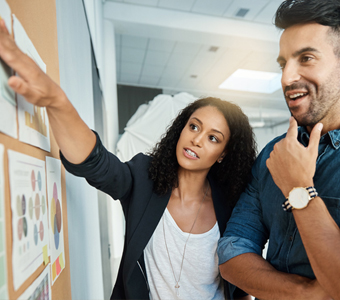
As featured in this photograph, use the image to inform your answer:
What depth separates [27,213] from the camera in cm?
53

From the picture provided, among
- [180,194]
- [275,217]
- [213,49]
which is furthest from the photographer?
[213,49]

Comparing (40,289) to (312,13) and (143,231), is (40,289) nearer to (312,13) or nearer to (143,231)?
(143,231)

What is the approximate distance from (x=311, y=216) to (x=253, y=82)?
746cm

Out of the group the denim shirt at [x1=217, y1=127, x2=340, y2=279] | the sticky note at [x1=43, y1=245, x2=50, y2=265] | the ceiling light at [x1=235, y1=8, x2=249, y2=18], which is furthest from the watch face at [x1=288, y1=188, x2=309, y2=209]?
the ceiling light at [x1=235, y1=8, x2=249, y2=18]

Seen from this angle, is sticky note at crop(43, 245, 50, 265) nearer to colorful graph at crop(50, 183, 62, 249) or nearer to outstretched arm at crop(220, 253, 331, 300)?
colorful graph at crop(50, 183, 62, 249)

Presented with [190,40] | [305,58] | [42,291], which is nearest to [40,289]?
[42,291]

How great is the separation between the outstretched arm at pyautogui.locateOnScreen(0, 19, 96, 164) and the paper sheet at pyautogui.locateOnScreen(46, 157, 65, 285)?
0.20 feet

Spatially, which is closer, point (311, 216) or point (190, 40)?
point (311, 216)

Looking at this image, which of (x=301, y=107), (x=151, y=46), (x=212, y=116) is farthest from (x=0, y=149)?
(x=151, y=46)

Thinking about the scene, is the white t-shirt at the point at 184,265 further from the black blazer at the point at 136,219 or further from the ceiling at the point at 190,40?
the ceiling at the point at 190,40

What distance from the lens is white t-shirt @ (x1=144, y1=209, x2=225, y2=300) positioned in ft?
4.13

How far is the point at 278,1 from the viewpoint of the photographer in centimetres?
443

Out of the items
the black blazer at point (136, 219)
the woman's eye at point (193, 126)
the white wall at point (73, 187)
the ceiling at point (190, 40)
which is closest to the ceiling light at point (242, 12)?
the ceiling at point (190, 40)

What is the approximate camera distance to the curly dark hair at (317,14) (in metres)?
0.99
